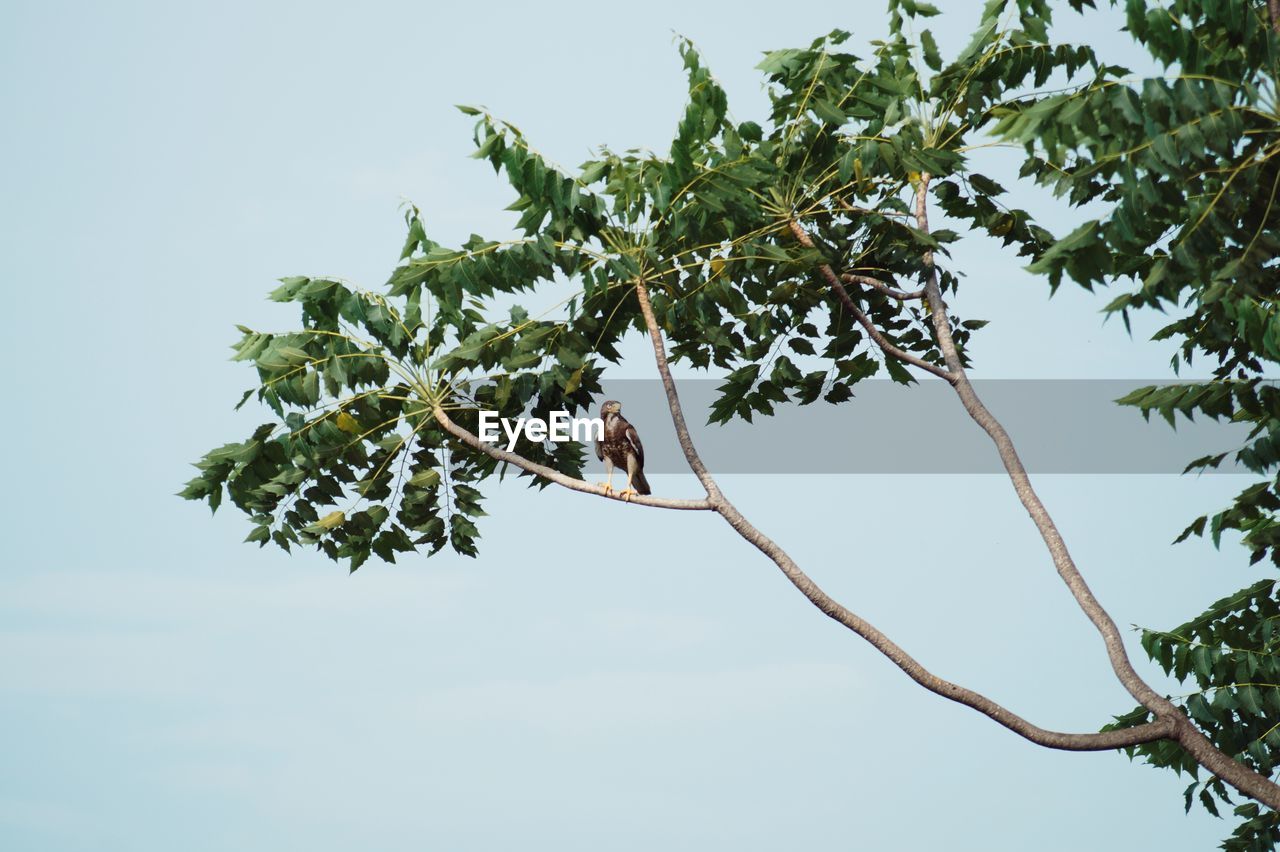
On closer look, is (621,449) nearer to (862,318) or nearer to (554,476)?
(554,476)

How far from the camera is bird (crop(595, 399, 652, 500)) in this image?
1316 cm

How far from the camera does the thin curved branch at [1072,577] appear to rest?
1103cm

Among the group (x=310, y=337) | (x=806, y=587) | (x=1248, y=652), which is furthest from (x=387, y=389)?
(x=1248, y=652)

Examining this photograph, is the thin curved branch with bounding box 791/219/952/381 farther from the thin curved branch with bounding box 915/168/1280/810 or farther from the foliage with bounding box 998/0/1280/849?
the foliage with bounding box 998/0/1280/849

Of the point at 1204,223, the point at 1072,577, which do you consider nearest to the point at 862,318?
the point at 1072,577

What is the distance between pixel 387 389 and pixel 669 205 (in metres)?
3.21

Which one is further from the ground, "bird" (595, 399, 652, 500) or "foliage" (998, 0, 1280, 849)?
"bird" (595, 399, 652, 500)

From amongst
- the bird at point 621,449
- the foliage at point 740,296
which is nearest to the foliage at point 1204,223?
the foliage at point 740,296

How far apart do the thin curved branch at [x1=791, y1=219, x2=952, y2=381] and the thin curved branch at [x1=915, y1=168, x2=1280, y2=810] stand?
0.19 metres

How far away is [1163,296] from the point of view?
9227 mm

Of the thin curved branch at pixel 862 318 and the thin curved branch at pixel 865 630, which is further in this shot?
the thin curved branch at pixel 862 318

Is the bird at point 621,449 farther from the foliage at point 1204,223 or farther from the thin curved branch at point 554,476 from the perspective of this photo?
the foliage at point 1204,223

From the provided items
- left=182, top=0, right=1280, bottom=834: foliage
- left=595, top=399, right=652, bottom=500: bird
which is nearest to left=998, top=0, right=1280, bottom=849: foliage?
left=182, top=0, right=1280, bottom=834: foliage

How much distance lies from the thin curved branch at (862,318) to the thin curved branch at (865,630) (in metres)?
1.64
